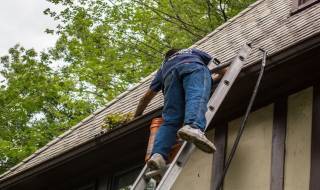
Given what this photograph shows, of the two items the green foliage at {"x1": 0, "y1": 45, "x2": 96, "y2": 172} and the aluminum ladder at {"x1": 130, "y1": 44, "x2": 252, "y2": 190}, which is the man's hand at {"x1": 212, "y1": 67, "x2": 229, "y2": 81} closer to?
the aluminum ladder at {"x1": 130, "y1": 44, "x2": 252, "y2": 190}

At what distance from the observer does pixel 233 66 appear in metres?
5.47

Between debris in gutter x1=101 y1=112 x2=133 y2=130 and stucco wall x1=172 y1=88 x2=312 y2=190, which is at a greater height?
debris in gutter x1=101 y1=112 x2=133 y2=130

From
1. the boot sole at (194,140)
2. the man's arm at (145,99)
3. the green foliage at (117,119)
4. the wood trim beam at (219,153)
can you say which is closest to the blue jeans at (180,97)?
the boot sole at (194,140)

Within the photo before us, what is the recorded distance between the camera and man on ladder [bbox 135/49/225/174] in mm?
4711

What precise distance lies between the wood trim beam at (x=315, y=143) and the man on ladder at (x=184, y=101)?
934 mm

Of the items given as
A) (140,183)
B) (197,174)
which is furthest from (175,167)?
(197,174)

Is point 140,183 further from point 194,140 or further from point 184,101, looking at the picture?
point 184,101

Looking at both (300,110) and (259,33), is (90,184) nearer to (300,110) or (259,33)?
(259,33)

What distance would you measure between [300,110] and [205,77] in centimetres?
124

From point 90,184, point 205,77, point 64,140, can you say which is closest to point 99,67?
point 64,140

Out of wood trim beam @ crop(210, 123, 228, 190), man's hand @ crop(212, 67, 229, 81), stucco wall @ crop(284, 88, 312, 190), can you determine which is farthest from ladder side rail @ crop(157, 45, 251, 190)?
wood trim beam @ crop(210, 123, 228, 190)

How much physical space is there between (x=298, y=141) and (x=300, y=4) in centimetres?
294

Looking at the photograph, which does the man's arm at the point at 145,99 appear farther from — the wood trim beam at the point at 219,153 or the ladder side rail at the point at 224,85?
the ladder side rail at the point at 224,85

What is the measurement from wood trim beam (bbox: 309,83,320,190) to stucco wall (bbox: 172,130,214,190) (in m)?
1.30
